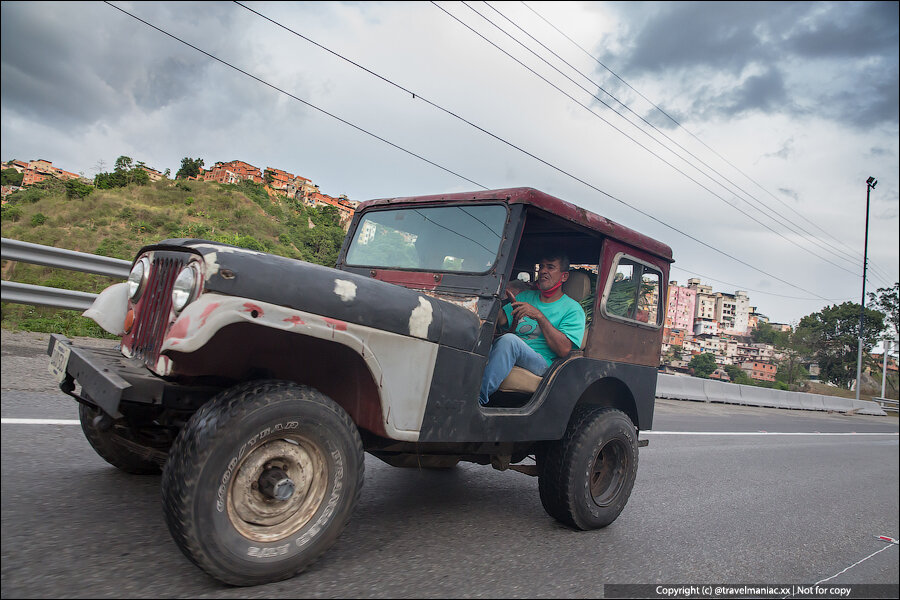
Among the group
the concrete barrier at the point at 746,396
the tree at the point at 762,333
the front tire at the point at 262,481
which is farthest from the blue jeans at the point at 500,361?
the tree at the point at 762,333

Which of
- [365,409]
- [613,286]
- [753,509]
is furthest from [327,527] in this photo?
[753,509]

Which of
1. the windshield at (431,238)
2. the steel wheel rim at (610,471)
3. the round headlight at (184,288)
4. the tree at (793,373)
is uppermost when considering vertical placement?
the tree at (793,373)

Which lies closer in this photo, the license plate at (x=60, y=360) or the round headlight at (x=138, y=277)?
the license plate at (x=60, y=360)

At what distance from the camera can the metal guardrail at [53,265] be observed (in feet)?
16.8

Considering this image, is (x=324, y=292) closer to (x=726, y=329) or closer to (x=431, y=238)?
(x=431, y=238)

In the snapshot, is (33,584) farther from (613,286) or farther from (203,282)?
(613,286)

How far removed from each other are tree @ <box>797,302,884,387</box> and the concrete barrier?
33.8 metres

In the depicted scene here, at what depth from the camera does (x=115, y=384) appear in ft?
6.89

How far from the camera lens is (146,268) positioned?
8.72 feet

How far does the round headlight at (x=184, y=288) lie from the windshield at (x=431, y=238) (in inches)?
66.4

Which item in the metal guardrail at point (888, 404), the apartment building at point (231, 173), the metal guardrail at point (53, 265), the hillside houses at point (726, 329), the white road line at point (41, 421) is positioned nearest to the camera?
the white road line at point (41, 421)

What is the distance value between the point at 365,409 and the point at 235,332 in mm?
664

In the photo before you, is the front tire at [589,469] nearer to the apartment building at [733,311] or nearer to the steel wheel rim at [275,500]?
the steel wheel rim at [275,500]

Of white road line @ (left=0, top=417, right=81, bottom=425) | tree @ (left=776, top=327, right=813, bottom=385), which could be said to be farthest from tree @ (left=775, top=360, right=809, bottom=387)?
white road line @ (left=0, top=417, right=81, bottom=425)
